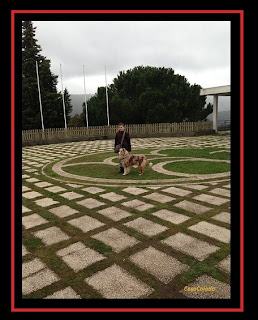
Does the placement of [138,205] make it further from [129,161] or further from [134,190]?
[129,161]

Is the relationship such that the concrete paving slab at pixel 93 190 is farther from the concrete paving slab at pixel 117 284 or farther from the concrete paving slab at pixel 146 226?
the concrete paving slab at pixel 117 284

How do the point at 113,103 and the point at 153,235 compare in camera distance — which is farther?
the point at 113,103

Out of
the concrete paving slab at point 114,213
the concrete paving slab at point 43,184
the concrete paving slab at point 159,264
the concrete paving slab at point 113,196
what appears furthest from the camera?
the concrete paving slab at point 43,184

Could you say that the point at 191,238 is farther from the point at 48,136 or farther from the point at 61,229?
the point at 48,136

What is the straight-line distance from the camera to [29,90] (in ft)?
98.1

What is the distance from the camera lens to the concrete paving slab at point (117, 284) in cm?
265

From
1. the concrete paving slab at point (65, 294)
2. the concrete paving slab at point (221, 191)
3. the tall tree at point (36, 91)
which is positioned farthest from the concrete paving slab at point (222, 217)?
the tall tree at point (36, 91)

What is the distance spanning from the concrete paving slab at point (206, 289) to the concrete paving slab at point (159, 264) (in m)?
0.25

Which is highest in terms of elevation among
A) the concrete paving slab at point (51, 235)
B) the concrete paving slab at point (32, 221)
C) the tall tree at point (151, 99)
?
the tall tree at point (151, 99)

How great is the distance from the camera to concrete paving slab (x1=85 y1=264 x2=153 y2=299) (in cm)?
265

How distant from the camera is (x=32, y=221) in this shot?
4688 mm
